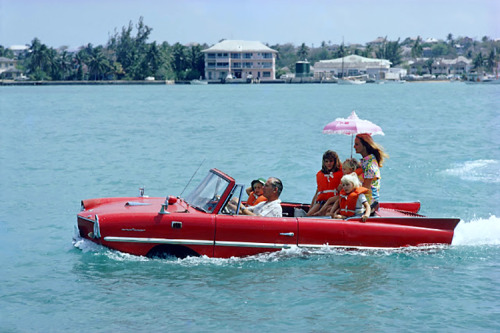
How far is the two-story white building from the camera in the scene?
522 ft

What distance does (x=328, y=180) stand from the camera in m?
12.0

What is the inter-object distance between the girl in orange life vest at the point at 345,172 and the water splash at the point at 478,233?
2162mm

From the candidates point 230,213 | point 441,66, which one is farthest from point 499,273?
point 441,66

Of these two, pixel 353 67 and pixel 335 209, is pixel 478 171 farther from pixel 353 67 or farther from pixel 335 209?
pixel 353 67

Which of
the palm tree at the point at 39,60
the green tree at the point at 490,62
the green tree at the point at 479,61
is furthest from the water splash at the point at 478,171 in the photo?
the green tree at the point at 490,62

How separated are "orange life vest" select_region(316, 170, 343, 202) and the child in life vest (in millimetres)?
313

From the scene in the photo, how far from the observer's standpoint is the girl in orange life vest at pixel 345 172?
11766 mm

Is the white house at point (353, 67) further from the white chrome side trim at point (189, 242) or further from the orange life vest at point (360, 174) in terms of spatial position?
the white chrome side trim at point (189, 242)

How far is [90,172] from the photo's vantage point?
81.2 feet

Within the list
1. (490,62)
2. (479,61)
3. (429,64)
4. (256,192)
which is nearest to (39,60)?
(429,64)

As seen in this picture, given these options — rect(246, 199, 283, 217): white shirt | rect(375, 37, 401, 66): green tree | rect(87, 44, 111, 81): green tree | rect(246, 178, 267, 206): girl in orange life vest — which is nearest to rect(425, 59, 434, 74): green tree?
rect(375, 37, 401, 66): green tree

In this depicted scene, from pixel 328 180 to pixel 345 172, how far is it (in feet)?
1.09

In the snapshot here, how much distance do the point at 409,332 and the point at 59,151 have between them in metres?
25.4

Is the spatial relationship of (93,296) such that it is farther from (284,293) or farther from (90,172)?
(90,172)
